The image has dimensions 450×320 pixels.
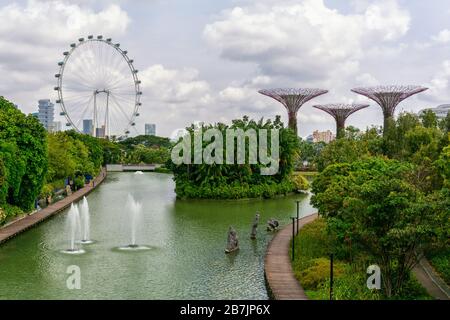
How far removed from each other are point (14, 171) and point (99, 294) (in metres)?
14.0

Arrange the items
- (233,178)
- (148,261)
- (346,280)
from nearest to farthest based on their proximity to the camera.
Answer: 1. (346,280)
2. (148,261)
3. (233,178)

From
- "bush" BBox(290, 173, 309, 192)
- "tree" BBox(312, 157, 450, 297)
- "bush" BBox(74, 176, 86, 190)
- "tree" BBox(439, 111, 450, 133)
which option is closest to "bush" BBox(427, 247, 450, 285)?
"tree" BBox(312, 157, 450, 297)

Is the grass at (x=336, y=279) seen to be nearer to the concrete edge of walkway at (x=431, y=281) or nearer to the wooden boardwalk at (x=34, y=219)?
the concrete edge of walkway at (x=431, y=281)

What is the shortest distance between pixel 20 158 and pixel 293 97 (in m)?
48.7

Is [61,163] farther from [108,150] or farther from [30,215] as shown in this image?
[108,150]

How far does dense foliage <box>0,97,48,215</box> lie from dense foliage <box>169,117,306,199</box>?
13286 millimetres

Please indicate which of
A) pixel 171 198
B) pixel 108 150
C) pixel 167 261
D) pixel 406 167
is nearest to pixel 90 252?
pixel 167 261

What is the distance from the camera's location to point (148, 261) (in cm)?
2133

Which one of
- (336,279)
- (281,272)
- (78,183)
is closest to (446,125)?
(281,272)

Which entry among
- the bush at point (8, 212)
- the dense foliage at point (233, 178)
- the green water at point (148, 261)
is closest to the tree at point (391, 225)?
the green water at point (148, 261)

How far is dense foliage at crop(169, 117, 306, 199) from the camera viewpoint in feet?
140

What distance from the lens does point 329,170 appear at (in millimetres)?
25688

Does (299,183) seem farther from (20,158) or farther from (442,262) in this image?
(442,262)

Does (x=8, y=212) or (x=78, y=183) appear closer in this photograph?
(x=8, y=212)
